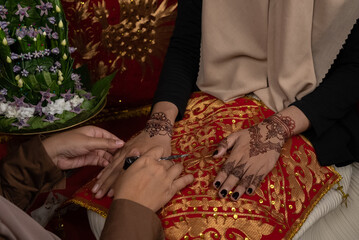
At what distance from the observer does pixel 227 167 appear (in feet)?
3.10

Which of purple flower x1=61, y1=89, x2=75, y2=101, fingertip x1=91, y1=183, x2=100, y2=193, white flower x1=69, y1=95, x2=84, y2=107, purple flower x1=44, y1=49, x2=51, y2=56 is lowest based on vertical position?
fingertip x1=91, y1=183, x2=100, y2=193

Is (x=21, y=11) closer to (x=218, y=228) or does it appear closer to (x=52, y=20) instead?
(x=52, y=20)

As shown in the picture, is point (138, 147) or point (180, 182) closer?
point (180, 182)

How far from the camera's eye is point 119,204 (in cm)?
74

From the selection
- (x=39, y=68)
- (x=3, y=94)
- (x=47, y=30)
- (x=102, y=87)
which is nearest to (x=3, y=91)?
(x=3, y=94)

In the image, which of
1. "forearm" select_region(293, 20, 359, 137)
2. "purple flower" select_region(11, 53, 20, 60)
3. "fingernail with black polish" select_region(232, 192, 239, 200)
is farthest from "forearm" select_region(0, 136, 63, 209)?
"forearm" select_region(293, 20, 359, 137)

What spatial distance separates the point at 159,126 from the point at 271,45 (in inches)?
17.8

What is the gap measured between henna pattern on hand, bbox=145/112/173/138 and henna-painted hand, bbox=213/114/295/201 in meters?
0.18

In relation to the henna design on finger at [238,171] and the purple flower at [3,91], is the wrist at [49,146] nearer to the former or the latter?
the purple flower at [3,91]

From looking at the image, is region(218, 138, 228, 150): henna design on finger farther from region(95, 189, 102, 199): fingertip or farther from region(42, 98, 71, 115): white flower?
region(42, 98, 71, 115): white flower

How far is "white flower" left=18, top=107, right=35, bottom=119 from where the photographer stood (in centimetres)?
119

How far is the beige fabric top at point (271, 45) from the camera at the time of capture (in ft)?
3.59

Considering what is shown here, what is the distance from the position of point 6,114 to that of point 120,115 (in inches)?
27.4

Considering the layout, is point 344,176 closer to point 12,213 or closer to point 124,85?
point 12,213
